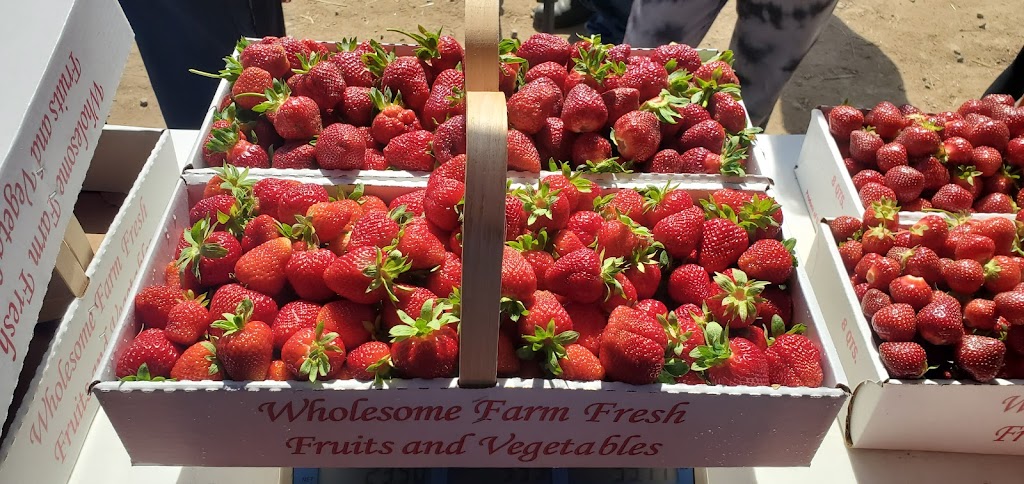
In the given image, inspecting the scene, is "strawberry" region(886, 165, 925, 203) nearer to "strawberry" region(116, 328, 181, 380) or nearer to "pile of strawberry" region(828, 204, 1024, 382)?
"pile of strawberry" region(828, 204, 1024, 382)

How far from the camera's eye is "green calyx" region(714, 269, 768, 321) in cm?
134

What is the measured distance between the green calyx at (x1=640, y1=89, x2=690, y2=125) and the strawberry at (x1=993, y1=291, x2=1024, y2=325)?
2.64 feet

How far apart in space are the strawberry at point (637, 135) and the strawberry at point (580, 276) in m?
0.40

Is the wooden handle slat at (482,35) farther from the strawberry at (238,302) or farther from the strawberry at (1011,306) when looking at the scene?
the strawberry at (1011,306)

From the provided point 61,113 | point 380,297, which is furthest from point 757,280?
point 61,113

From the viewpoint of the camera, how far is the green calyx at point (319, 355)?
45.8 inches

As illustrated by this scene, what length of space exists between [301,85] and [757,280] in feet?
3.75

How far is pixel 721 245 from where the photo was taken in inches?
57.1

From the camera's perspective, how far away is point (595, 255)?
1.32 m

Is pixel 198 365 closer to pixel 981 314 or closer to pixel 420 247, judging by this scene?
pixel 420 247

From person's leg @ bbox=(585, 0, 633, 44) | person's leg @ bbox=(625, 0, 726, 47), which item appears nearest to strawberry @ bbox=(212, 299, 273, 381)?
person's leg @ bbox=(625, 0, 726, 47)

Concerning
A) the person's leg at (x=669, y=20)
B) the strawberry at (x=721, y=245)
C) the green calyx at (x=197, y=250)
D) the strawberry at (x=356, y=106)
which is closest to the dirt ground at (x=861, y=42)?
the person's leg at (x=669, y=20)

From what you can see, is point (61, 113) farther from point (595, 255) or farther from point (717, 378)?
point (717, 378)

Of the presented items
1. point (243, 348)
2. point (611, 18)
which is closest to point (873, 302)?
point (243, 348)
